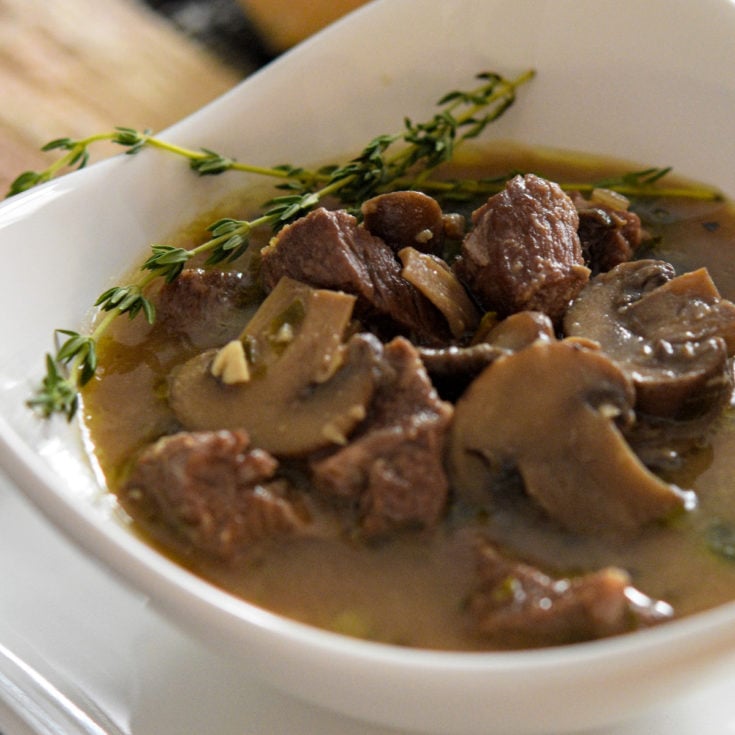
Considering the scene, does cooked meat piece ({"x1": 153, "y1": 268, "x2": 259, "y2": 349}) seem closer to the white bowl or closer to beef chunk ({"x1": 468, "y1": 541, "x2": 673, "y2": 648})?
the white bowl

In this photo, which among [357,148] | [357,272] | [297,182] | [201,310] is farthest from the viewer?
[357,148]

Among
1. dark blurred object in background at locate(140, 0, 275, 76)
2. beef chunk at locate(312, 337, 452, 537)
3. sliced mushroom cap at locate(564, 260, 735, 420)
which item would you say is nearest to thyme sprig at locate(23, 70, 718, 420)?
sliced mushroom cap at locate(564, 260, 735, 420)

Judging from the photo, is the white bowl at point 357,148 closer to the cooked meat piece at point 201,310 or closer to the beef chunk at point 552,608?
the beef chunk at point 552,608

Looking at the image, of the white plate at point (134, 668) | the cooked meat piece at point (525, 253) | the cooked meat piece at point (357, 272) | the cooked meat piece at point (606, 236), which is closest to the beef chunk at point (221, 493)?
the white plate at point (134, 668)

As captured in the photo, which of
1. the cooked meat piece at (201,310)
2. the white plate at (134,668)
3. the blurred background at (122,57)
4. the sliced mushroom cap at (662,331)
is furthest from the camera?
the blurred background at (122,57)

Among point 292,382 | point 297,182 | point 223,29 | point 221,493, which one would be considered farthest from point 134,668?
point 223,29

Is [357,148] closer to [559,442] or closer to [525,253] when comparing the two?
[525,253]

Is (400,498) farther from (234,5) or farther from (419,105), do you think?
(234,5)
